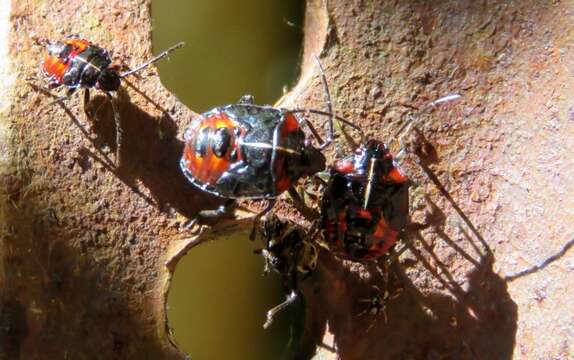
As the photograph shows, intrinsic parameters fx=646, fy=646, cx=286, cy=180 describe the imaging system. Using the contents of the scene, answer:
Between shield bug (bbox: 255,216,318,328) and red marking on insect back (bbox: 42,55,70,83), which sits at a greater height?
red marking on insect back (bbox: 42,55,70,83)

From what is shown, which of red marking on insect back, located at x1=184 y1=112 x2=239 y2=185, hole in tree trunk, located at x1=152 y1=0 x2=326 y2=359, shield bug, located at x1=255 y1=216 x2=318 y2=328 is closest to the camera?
red marking on insect back, located at x1=184 y1=112 x2=239 y2=185

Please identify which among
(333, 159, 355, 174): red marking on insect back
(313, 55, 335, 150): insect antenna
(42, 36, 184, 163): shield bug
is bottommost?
(333, 159, 355, 174): red marking on insect back

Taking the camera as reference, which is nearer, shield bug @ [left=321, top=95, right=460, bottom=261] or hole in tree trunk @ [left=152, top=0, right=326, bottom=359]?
shield bug @ [left=321, top=95, right=460, bottom=261]

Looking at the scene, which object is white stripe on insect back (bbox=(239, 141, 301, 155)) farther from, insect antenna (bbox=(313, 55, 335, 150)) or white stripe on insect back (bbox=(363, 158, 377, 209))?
white stripe on insect back (bbox=(363, 158, 377, 209))

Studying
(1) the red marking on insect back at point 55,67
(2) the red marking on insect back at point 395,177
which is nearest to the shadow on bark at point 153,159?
(1) the red marking on insect back at point 55,67

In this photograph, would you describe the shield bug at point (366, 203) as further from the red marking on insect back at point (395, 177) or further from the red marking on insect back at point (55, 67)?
the red marking on insect back at point (55, 67)

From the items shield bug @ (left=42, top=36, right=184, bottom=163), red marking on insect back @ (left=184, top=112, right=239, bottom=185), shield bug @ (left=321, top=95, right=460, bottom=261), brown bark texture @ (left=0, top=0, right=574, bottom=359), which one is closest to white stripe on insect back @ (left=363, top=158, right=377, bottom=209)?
shield bug @ (left=321, top=95, right=460, bottom=261)

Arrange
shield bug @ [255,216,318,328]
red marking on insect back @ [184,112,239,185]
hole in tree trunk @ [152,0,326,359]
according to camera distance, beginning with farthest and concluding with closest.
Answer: hole in tree trunk @ [152,0,326,359] < shield bug @ [255,216,318,328] < red marking on insect back @ [184,112,239,185]
